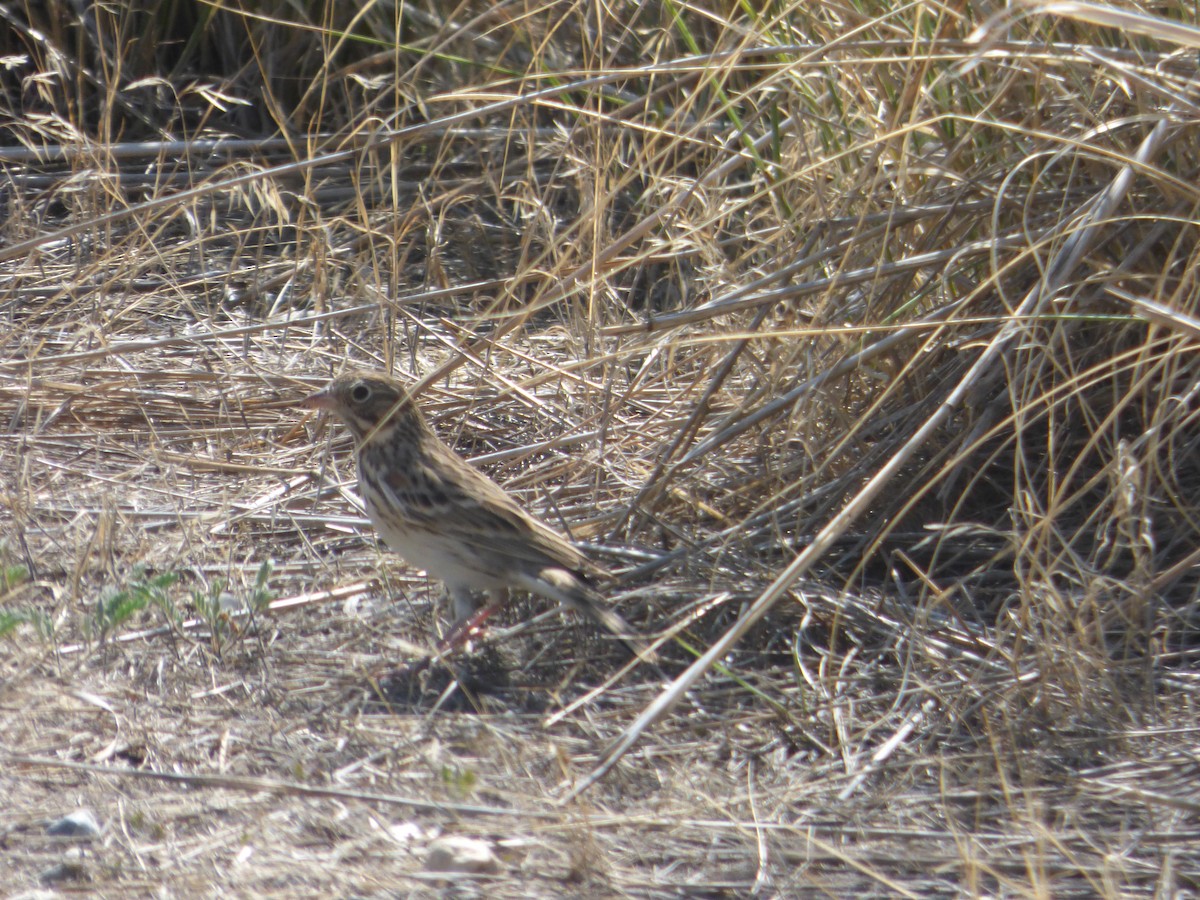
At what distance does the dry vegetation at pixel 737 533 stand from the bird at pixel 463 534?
0.14 metres

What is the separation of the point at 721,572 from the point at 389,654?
87cm

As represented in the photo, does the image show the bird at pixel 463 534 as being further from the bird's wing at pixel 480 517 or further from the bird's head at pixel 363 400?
the bird's head at pixel 363 400

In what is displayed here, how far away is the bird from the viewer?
12.9 feet

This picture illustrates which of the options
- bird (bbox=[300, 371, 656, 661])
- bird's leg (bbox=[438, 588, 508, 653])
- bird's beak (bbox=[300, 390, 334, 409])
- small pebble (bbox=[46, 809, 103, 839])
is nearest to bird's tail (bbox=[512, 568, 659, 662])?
bird (bbox=[300, 371, 656, 661])

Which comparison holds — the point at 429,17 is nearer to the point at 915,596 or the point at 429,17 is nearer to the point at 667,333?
the point at 667,333

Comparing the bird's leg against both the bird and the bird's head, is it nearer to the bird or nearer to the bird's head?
the bird

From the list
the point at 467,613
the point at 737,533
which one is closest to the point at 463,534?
the point at 467,613

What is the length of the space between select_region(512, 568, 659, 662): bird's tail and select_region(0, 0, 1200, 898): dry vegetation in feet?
0.32

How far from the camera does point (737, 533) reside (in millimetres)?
4129

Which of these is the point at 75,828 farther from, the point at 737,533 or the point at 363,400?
the point at 737,533

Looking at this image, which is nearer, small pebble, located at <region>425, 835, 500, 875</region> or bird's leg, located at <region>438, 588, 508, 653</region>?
small pebble, located at <region>425, 835, 500, 875</region>

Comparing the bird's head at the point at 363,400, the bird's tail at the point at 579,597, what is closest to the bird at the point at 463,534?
the bird's tail at the point at 579,597

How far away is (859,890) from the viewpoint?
111 inches

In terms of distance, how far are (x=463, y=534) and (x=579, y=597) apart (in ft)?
1.32
